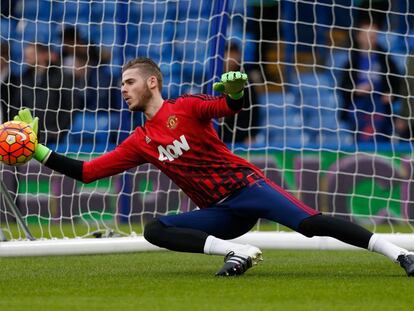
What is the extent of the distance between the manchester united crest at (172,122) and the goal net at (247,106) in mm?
4332

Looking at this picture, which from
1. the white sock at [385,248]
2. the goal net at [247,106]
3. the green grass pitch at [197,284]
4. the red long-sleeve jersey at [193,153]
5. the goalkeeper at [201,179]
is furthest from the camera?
the goal net at [247,106]

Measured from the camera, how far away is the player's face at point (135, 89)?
24.6 feet

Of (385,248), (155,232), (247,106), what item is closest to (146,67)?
(155,232)

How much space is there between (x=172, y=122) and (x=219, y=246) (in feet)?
2.77

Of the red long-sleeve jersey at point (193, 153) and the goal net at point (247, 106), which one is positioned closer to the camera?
the red long-sleeve jersey at point (193, 153)

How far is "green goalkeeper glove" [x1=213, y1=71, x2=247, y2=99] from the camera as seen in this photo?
6785 mm

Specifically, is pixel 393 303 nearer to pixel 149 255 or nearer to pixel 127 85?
pixel 127 85

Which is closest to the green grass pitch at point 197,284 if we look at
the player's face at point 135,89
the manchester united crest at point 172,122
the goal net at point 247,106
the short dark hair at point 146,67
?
the manchester united crest at point 172,122

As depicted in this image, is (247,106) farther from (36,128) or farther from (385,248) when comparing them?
(385,248)

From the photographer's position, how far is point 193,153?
24.3 ft

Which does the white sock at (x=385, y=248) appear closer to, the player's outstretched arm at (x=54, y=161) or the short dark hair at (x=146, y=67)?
the short dark hair at (x=146, y=67)

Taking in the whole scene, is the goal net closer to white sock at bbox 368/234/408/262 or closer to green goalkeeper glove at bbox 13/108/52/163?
green goalkeeper glove at bbox 13/108/52/163

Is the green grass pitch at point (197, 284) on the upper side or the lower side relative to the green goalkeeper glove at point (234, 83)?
lower

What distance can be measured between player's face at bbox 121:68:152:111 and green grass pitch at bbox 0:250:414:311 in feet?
3.61
